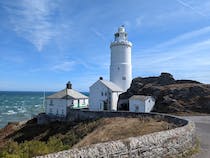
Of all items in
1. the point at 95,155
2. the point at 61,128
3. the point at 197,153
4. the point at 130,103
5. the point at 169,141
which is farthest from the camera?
the point at 130,103

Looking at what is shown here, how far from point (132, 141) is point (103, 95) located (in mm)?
26826

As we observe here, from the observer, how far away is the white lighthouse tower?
40.1 meters

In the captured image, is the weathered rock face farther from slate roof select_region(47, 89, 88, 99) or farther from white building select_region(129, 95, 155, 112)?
slate roof select_region(47, 89, 88, 99)

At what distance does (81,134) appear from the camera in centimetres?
2341

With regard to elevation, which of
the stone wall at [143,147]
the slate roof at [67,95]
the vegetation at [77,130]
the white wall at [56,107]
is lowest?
the vegetation at [77,130]

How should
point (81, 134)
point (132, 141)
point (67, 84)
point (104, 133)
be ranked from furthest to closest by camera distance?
point (67, 84), point (81, 134), point (104, 133), point (132, 141)

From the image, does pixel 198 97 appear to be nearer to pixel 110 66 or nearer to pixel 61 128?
pixel 110 66

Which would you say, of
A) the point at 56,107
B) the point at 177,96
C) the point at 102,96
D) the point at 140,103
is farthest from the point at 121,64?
the point at 56,107

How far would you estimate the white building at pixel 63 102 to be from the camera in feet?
115

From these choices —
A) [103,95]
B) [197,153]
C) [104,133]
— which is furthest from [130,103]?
[197,153]

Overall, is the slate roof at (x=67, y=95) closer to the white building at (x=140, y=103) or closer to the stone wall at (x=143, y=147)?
the white building at (x=140, y=103)

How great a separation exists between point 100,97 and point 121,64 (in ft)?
22.5

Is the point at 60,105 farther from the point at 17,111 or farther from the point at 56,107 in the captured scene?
the point at 17,111

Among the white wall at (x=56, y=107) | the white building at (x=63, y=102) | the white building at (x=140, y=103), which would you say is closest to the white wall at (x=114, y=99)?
the white building at (x=140, y=103)
